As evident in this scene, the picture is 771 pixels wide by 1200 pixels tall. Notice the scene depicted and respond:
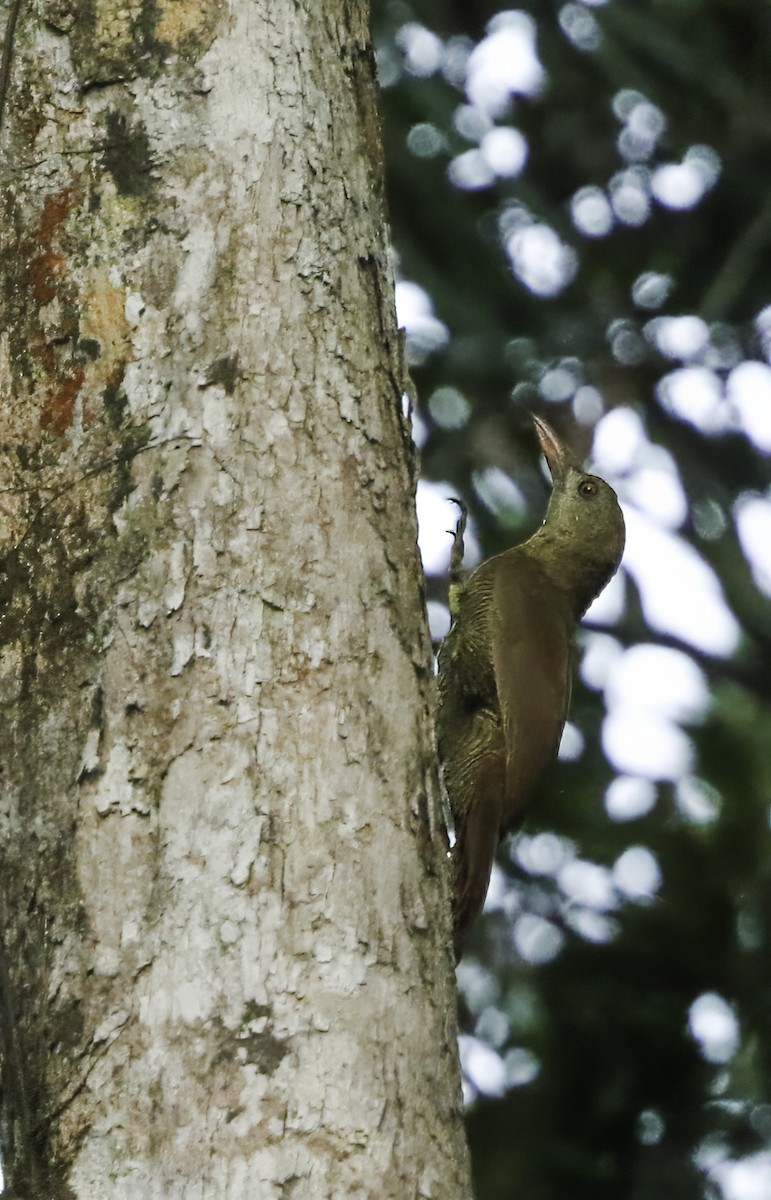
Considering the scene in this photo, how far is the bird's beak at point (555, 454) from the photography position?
4.32m

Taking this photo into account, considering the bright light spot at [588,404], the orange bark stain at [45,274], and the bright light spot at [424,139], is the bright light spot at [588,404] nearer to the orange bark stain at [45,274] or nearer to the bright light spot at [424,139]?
the bright light spot at [424,139]

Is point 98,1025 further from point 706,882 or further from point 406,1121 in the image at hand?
point 706,882

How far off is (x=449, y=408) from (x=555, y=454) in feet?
3.51

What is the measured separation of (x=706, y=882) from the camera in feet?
15.3

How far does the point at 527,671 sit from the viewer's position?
11.4ft

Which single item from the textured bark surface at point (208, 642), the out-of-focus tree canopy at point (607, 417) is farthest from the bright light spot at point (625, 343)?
the textured bark surface at point (208, 642)

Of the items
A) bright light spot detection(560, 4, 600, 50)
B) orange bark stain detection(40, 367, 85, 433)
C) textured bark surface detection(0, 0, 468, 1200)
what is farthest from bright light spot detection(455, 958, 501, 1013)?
orange bark stain detection(40, 367, 85, 433)

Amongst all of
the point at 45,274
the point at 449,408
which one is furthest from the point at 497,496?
the point at 45,274

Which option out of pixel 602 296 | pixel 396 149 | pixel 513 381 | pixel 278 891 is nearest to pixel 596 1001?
pixel 513 381

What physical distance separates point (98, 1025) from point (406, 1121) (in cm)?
35

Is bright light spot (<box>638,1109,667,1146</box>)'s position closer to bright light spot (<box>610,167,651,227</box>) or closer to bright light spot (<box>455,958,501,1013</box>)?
bright light spot (<box>455,958,501,1013</box>)

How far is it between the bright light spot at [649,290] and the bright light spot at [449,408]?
2.33 ft

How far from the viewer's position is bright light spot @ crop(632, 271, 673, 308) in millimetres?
5547

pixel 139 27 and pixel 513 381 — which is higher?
pixel 139 27
